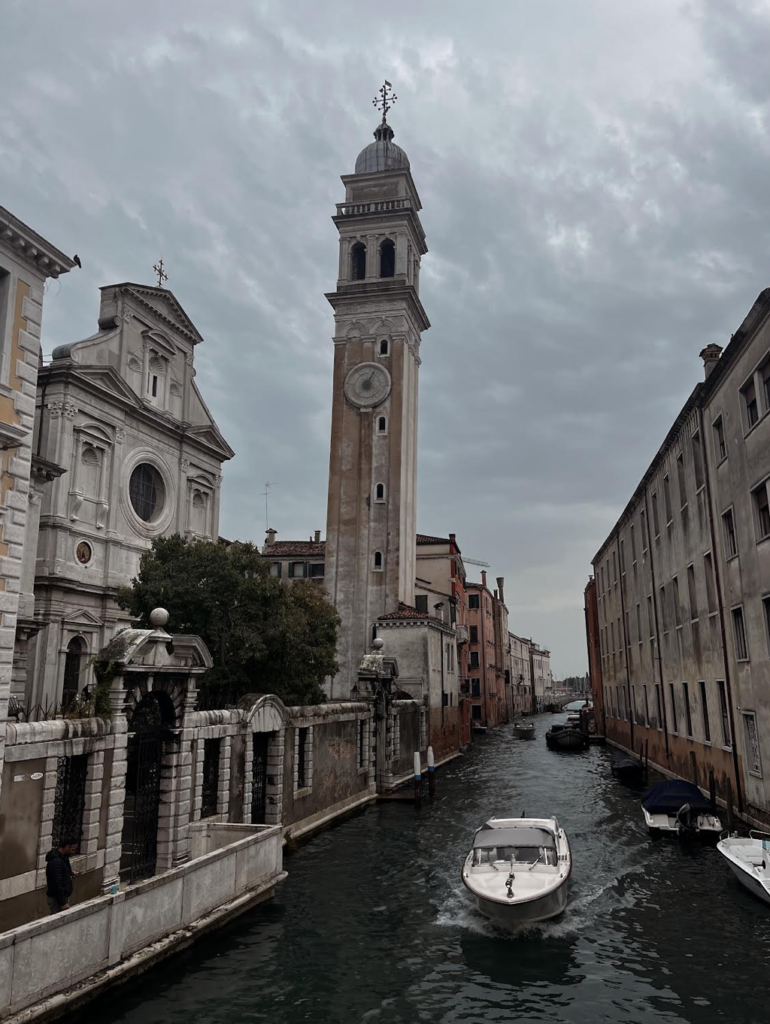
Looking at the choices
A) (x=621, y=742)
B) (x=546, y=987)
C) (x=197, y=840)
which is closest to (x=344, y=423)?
(x=621, y=742)

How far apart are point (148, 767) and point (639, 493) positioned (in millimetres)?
27248

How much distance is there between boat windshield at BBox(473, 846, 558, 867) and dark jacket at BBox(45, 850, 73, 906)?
8.28 metres

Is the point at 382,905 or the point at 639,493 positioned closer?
the point at 382,905

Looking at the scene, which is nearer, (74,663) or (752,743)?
(752,743)

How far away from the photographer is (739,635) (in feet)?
72.1

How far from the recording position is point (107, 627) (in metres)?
33.4

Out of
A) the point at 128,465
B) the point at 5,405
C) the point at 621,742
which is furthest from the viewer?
the point at 621,742

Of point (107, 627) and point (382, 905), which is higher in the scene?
point (107, 627)

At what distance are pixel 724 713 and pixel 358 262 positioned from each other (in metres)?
39.0

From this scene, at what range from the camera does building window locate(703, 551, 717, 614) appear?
24.3m

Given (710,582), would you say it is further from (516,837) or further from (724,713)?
(516,837)

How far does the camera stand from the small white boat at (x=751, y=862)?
1505 centimetres

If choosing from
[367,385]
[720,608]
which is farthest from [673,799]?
[367,385]

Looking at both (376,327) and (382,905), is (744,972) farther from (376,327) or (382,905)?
(376,327)
